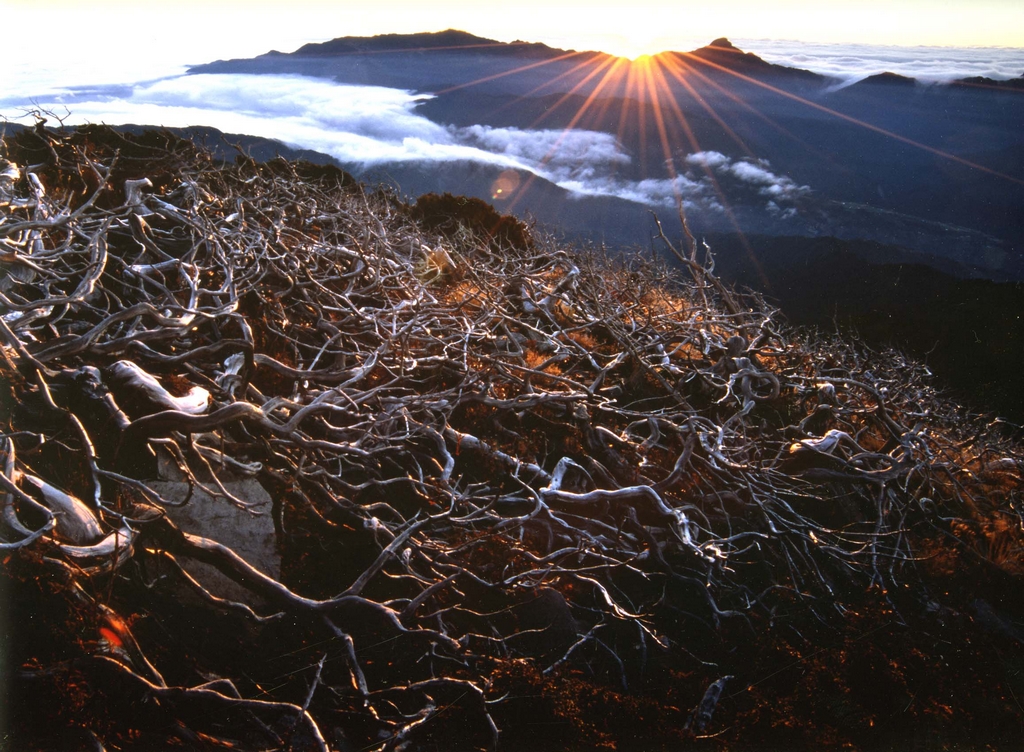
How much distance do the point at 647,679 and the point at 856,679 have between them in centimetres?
138

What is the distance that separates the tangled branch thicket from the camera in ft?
9.14

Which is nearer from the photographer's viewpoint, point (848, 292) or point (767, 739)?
point (767, 739)

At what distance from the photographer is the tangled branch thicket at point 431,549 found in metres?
2.79

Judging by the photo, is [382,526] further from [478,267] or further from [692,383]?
[478,267]

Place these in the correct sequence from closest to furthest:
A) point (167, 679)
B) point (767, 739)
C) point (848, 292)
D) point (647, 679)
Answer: point (167, 679), point (767, 739), point (647, 679), point (848, 292)

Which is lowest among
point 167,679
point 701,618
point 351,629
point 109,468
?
point 701,618

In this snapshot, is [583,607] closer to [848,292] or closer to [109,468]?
[109,468]

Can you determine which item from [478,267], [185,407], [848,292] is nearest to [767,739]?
[185,407]

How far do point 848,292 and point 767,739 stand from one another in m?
23.5

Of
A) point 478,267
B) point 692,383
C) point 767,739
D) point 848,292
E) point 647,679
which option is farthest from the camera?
→ point 848,292

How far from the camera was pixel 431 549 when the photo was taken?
3738 millimetres

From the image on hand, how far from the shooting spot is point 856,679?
3.76 m

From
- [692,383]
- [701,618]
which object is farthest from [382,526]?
[692,383]

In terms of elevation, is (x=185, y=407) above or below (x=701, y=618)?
above
